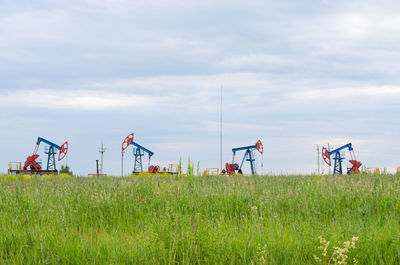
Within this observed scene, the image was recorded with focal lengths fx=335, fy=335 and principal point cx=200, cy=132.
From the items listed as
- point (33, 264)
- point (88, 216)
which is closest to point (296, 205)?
point (88, 216)

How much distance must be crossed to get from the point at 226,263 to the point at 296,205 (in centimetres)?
339

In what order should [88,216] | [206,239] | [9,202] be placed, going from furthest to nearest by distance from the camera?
[9,202], [88,216], [206,239]

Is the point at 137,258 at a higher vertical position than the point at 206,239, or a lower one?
lower

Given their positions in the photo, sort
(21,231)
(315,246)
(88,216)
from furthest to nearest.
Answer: (88,216) < (21,231) < (315,246)

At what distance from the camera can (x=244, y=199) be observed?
7320mm

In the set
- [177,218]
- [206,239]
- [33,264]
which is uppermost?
[177,218]

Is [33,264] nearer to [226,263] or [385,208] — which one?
[226,263]

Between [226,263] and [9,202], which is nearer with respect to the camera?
[226,263]

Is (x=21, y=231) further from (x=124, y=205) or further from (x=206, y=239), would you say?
(x=206, y=239)

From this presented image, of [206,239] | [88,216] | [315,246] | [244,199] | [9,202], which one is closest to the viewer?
[206,239]

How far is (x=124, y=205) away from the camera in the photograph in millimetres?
7215

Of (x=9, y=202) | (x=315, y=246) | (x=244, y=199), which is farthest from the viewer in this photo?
(x=9, y=202)

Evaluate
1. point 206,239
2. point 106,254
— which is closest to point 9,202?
point 106,254

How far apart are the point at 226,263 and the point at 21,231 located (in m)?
3.21
